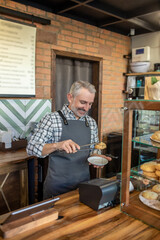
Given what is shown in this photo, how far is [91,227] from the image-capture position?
50.1 inches

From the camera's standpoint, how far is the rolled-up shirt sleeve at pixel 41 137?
1.89m

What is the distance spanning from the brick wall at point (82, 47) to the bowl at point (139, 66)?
228 mm

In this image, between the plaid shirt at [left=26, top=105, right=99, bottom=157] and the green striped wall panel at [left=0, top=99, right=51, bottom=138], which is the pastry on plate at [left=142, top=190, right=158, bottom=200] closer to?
the plaid shirt at [left=26, top=105, right=99, bottom=157]

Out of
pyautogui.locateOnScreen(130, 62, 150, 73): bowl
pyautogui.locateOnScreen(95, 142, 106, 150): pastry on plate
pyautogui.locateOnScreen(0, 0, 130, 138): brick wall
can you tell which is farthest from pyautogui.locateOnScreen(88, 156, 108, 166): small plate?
pyautogui.locateOnScreen(130, 62, 150, 73): bowl

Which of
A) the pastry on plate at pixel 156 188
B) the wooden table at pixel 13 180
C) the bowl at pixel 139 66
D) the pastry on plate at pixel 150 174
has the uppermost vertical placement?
the bowl at pixel 139 66

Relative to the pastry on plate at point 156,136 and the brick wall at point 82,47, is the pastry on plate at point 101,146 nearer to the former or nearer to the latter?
the pastry on plate at point 156,136

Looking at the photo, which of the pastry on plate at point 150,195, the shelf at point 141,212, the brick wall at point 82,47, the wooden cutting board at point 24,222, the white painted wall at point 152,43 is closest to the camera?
the wooden cutting board at point 24,222

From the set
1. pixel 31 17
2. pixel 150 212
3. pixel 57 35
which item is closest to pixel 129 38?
pixel 57 35

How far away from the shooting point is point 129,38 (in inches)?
192

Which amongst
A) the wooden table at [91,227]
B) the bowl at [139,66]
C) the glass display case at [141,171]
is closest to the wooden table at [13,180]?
the wooden table at [91,227]

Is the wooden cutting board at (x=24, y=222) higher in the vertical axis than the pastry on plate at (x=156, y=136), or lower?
lower

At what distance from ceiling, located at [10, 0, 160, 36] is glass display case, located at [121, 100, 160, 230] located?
2196 mm

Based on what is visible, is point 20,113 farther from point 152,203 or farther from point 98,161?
point 152,203

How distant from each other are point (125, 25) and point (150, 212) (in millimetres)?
3673
